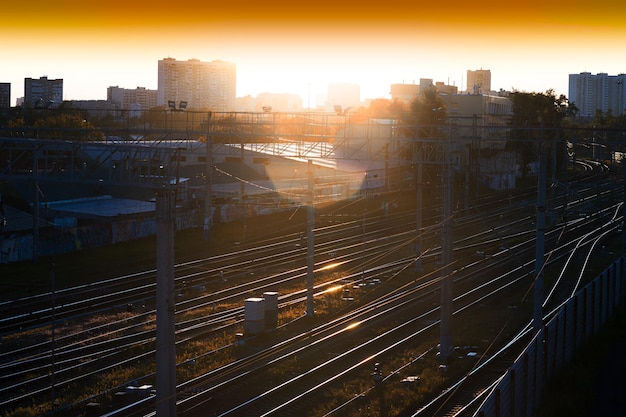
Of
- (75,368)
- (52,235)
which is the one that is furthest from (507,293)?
(52,235)

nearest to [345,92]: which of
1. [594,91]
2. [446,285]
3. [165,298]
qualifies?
[594,91]

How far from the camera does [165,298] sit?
26.8 feet

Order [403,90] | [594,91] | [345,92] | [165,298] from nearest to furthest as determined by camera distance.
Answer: [165,298], [403,90], [345,92], [594,91]

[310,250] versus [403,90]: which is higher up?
[403,90]

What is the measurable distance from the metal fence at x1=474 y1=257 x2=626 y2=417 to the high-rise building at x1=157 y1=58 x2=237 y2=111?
80.9m

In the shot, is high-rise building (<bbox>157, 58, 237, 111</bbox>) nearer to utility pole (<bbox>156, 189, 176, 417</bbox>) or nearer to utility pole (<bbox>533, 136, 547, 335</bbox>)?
utility pole (<bbox>533, 136, 547, 335</bbox>)

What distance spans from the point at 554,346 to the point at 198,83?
319 ft

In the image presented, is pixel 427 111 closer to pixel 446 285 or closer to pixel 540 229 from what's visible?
pixel 446 285

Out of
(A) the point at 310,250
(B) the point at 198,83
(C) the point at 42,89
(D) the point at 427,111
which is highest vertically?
(B) the point at 198,83

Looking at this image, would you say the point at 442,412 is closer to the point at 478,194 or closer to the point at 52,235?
the point at 52,235

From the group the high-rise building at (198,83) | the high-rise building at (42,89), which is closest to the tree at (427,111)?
the high-rise building at (42,89)

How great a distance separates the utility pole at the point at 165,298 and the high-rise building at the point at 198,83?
284ft

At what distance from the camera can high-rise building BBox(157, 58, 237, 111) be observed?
323 ft

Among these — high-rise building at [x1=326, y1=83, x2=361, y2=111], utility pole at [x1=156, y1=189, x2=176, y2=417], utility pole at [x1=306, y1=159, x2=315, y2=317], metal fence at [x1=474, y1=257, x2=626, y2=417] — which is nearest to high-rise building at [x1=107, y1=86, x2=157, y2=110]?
high-rise building at [x1=326, y1=83, x2=361, y2=111]
